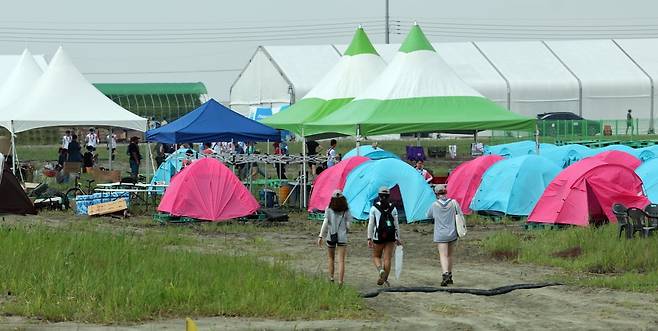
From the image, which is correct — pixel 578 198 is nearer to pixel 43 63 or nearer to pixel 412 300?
pixel 412 300

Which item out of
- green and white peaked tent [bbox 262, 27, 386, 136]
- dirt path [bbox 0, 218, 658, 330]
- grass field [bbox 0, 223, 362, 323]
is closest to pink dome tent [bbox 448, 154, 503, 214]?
dirt path [bbox 0, 218, 658, 330]

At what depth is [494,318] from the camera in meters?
14.3

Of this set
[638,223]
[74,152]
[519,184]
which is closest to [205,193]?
[519,184]

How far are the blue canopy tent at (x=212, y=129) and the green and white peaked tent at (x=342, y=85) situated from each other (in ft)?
11.8

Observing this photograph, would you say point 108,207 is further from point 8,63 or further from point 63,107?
point 8,63

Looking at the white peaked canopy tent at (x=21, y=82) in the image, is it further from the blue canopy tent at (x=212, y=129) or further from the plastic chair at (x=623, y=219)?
the plastic chair at (x=623, y=219)

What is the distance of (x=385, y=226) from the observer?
16.8 metres

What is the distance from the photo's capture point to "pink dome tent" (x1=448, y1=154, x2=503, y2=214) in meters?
27.5

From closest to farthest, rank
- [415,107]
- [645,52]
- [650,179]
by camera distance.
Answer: [650,179]
[415,107]
[645,52]

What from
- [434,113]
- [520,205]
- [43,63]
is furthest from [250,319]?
[43,63]

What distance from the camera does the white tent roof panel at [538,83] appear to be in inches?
2525

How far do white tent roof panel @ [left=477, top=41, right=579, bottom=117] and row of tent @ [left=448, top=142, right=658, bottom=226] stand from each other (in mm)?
36633

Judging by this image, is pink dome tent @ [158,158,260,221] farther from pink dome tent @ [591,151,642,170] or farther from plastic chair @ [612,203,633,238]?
plastic chair @ [612,203,633,238]

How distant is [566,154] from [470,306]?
19.5 metres
